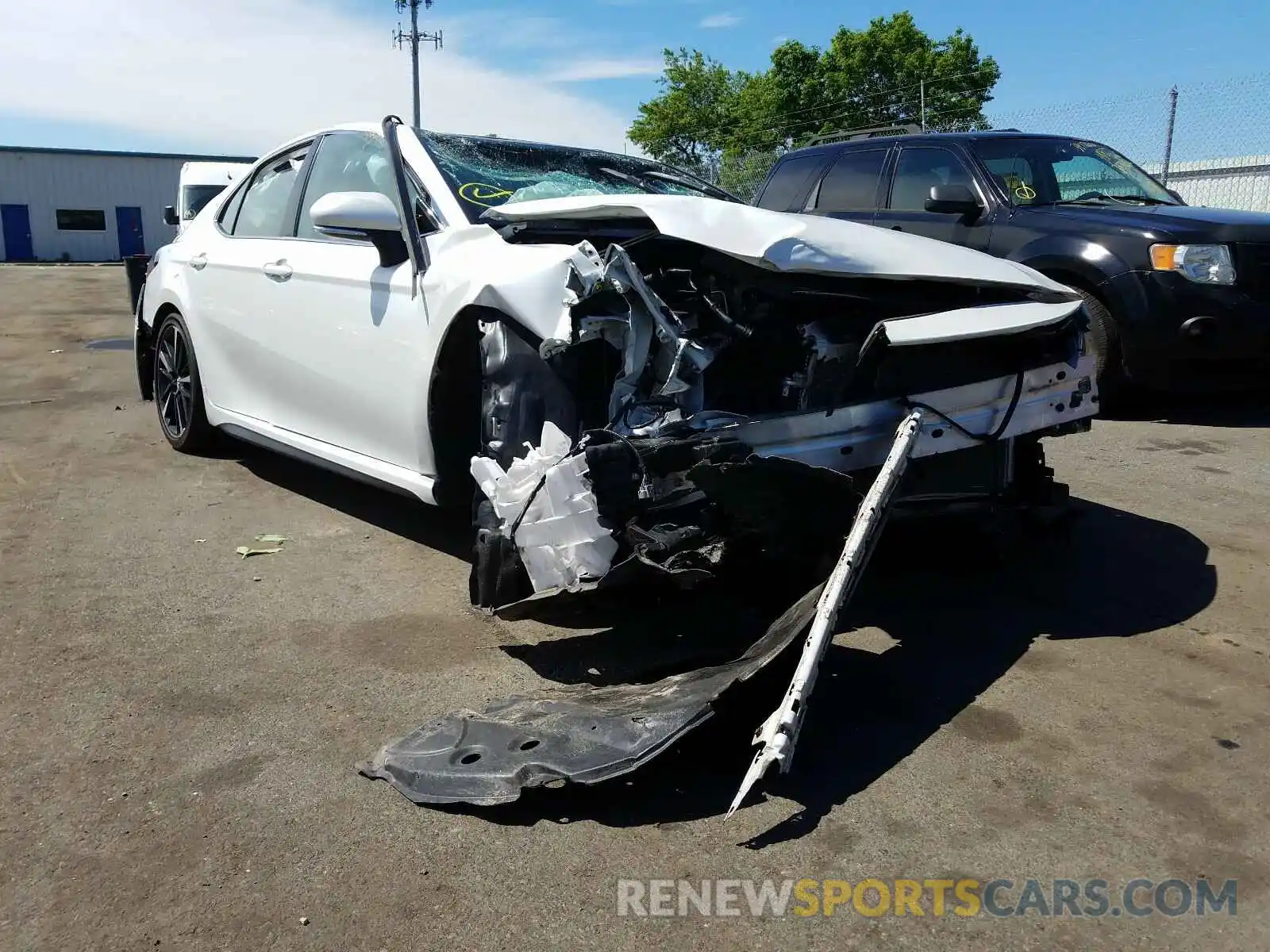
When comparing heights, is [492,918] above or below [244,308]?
below

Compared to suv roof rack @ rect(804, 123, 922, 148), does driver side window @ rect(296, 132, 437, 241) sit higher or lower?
lower

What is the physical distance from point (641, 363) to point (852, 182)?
5680 mm

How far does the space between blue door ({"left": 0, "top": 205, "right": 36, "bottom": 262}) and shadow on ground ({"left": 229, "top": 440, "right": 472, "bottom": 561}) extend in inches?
1892

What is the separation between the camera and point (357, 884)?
2342 mm

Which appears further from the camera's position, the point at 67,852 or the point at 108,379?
the point at 108,379

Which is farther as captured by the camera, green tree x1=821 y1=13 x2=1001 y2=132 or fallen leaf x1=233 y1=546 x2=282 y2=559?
green tree x1=821 y1=13 x2=1001 y2=132

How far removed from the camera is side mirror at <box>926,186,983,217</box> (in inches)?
285

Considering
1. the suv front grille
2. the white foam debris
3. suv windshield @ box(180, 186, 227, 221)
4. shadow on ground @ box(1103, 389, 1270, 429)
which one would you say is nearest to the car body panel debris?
the white foam debris

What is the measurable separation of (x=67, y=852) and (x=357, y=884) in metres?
0.69

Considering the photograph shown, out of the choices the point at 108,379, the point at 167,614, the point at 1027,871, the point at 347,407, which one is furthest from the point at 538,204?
the point at 108,379

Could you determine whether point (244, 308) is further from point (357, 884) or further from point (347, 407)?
point (357, 884)

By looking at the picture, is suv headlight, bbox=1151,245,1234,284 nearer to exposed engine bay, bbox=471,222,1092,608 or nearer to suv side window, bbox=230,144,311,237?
exposed engine bay, bbox=471,222,1092,608

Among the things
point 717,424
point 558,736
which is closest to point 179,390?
point 717,424

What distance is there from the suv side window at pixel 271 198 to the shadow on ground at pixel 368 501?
1.14 meters
